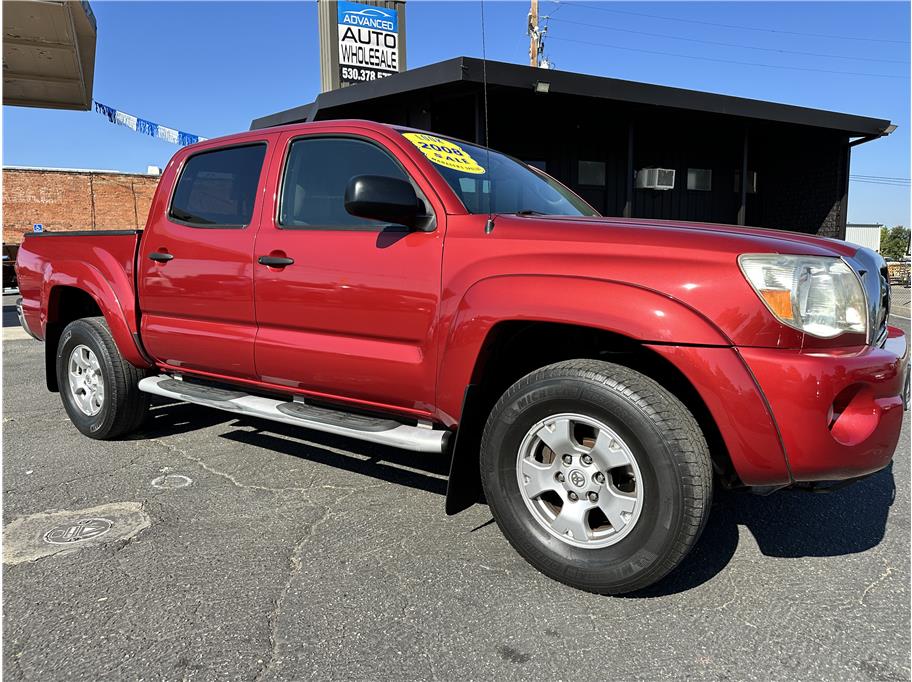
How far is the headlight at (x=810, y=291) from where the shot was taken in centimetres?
211

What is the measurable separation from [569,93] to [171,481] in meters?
9.21

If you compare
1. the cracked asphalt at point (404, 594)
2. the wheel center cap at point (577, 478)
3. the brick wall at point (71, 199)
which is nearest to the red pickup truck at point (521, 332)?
the wheel center cap at point (577, 478)

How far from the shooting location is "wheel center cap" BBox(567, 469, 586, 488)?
7.89 ft

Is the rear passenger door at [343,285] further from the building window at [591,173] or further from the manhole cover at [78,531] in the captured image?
the building window at [591,173]

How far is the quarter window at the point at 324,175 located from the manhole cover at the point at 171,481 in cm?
151

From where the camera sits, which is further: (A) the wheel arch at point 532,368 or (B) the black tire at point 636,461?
(A) the wheel arch at point 532,368

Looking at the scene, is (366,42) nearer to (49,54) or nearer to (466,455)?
(49,54)

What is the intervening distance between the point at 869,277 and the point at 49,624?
125 inches

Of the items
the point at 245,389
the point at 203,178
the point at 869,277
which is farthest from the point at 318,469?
the point at 869,277

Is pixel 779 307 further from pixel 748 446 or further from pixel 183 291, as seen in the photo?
pixel 183 291

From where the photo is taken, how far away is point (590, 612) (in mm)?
2289

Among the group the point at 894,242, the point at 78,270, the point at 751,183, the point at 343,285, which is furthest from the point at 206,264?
the point at 894,242

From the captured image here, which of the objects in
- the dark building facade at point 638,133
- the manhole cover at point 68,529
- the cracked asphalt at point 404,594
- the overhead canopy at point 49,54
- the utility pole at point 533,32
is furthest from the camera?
the utility pole at point 533,32

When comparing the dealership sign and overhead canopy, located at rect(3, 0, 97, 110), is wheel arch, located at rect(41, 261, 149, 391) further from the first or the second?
the dealership sign
